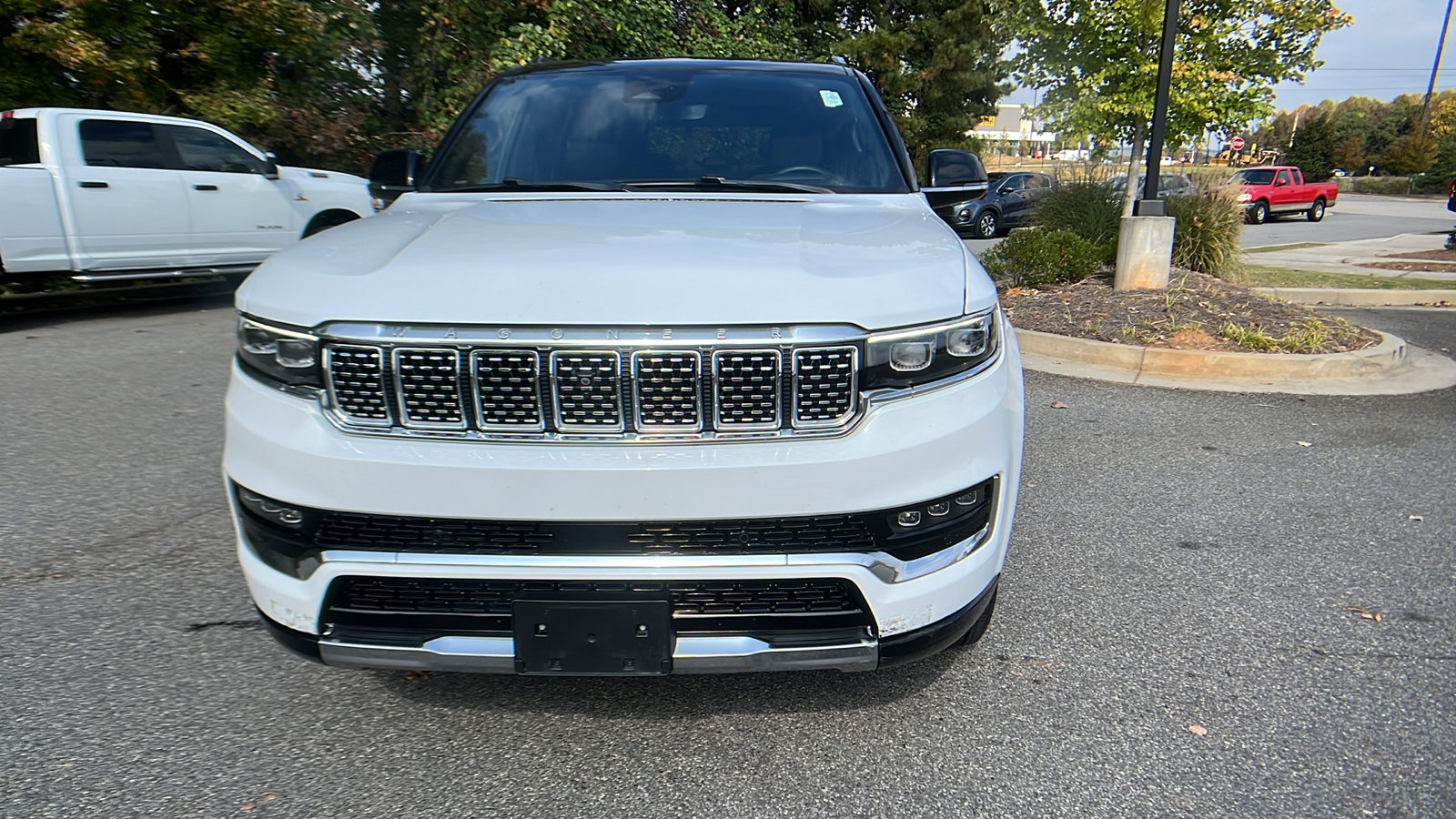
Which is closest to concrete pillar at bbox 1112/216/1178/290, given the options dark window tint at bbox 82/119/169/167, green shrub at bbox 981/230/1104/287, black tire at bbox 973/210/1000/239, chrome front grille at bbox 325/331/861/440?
green shrub at bbox 981/230/1104/287

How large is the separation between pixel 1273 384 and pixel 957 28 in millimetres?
19647

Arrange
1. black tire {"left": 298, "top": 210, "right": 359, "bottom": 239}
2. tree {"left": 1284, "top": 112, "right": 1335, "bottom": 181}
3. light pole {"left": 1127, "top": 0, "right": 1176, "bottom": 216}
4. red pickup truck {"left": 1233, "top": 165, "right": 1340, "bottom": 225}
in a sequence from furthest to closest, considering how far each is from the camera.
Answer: tree {"left": 1284, "top": 112, "right": 1335, "bottom": 181} < red pickup truck {"left": 1233, "top": 165, "right": 1340, "bottom": 225} < black tire {"left": 298, "top": 210, "right": 359, "bottom": 239} < light pole {"left": 1127, "top": 0, "right": 1176, "bottom": 216}

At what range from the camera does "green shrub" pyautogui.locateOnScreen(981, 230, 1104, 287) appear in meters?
8.48

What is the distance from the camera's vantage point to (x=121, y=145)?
8.81 metres

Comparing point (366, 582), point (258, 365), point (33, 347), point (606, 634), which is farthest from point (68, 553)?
point (33, 347)

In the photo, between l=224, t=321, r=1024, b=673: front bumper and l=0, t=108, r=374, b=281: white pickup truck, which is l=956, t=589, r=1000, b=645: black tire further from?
l=0, t=108, r=374, b=281: white pickup truck

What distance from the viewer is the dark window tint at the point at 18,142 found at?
8180 millimetres

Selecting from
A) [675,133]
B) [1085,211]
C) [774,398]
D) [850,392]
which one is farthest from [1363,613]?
[1085,211]

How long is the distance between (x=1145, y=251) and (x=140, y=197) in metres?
9.38

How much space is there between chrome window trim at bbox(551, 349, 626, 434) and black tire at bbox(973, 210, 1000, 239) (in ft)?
69.8

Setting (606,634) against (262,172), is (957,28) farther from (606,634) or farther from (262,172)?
(606,634)

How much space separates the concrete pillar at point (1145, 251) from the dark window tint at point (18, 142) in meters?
9.66

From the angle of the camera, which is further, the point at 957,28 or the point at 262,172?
the point at 957,28

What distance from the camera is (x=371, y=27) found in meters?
12.8
